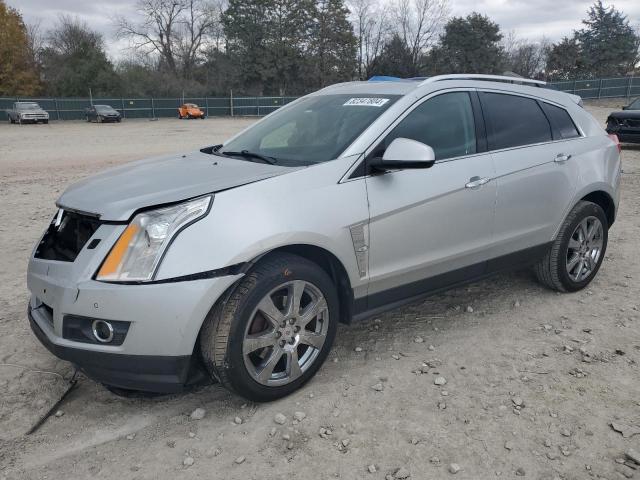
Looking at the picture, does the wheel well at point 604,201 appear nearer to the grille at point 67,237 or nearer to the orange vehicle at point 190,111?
the grille at point 67,237

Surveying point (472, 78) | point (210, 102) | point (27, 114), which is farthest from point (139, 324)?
point (210, 102)

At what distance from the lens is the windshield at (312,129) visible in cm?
332

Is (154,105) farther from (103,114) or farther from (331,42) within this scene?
(331,42)

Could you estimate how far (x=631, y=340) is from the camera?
3.72 metres

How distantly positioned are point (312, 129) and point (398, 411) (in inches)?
75.2

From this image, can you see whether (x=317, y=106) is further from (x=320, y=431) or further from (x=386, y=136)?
(x=320, y=431)

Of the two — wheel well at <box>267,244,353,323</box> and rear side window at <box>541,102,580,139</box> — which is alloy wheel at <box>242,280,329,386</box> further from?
rear side window at <box>541,102,580,139</box>

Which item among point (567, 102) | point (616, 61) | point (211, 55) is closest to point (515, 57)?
point (616, 61)

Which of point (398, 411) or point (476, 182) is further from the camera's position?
point (476, 182)

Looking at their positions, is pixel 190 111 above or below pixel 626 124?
above

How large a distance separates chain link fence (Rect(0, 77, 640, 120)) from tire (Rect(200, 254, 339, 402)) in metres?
38.4

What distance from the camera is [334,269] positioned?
314 centimetres

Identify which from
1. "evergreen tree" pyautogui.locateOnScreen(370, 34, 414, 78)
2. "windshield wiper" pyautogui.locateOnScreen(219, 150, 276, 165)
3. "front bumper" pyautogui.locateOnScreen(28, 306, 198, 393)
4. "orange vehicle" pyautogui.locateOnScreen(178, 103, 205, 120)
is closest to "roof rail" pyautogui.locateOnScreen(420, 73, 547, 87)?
"windshield wiper" pyautogui.locateOnScreen(219, 150, 276, 165)

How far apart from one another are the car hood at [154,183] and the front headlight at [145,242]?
2.4 inches
